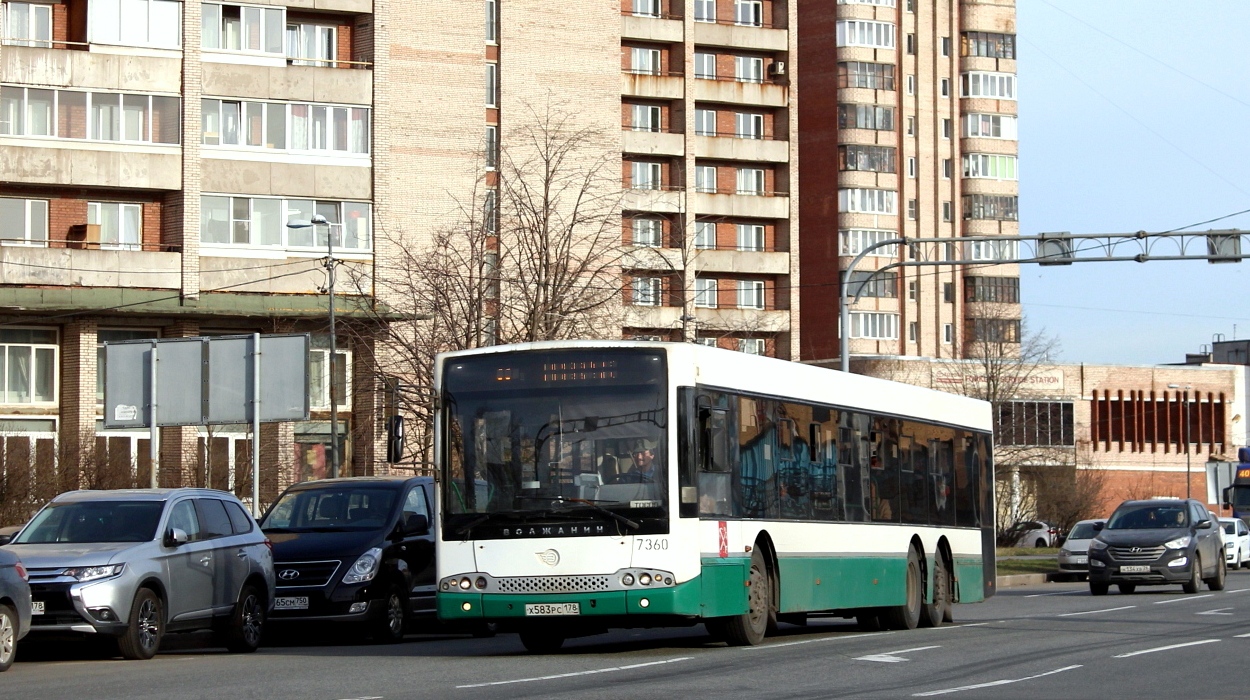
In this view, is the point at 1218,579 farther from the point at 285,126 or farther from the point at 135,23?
the point at 135,23

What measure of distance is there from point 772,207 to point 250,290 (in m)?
35.7

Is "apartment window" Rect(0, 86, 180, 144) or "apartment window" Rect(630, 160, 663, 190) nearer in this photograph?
"apartment window" Rect(0, 86, 180, 144)

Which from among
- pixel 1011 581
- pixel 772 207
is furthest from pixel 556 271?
pixel 772 207

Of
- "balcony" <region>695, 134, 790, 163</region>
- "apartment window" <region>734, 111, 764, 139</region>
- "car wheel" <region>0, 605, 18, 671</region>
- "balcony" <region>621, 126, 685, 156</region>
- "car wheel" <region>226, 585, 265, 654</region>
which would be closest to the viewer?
"car wheel" <region>0, 605, 18, 671</region>

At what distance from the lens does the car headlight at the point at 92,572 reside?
54.6 ft

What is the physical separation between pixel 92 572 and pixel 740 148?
70.1 meters

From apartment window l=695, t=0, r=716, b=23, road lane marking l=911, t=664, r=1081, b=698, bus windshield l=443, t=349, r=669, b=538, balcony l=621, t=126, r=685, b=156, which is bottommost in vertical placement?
road lane marking l=911, t=664, r=1081, b=698

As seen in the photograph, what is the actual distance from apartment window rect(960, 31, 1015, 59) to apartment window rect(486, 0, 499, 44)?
37.9 metres

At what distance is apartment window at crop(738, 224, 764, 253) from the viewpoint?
3403 inches

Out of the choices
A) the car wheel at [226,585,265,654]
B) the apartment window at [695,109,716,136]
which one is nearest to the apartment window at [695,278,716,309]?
the apartment window at [695,109,716,136]

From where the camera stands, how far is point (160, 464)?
53.1 m

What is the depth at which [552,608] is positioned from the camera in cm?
1636

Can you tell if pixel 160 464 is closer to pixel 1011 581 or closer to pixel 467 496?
pixel 1011 581

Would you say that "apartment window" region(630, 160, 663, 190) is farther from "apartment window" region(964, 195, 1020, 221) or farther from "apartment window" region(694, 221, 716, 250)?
"apartment window" region(964, 195, 1020, 221)
